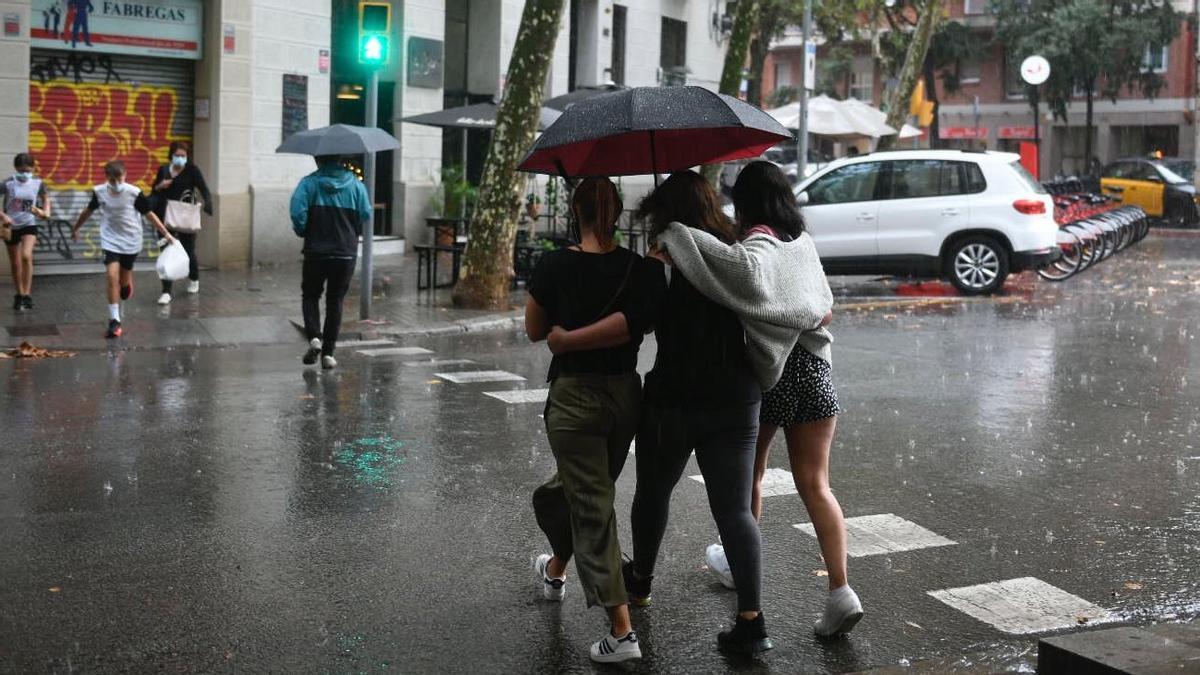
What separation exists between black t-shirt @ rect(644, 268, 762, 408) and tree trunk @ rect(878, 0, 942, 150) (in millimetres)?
24469

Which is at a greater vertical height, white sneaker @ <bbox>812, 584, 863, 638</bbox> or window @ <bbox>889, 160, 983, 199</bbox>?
window @ <bbox>889, 160, 983, 199</bbox>

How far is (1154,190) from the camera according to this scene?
35.6 m

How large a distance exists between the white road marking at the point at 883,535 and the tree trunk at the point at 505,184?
9.63m

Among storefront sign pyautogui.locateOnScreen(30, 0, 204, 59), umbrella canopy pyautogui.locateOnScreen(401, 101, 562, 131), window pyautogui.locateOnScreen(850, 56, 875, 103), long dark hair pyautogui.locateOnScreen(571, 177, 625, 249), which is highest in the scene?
window pyautogui.locateOnScreen(850, 56, 875, 103)

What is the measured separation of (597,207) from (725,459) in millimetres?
969

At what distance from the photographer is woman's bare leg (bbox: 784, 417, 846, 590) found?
5.39m

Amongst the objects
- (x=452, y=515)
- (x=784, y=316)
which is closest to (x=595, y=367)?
(x=784, y=316)

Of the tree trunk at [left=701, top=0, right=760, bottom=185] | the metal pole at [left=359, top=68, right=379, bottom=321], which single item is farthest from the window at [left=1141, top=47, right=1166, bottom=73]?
the metal pole at [left=359, top=68, right=379, bottom=321]

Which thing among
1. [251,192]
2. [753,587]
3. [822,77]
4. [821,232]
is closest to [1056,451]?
[753,587]

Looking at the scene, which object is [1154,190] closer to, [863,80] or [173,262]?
[863,80]

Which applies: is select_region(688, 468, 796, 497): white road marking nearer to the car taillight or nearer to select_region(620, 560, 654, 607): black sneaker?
select_region(620, 560, 654, 607): black sneaker

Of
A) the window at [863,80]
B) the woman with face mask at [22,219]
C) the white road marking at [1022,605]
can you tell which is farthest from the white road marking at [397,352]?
the window at [863,80]

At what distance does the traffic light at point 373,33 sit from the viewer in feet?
49.7

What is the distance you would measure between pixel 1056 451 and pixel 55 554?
5.67 meters
